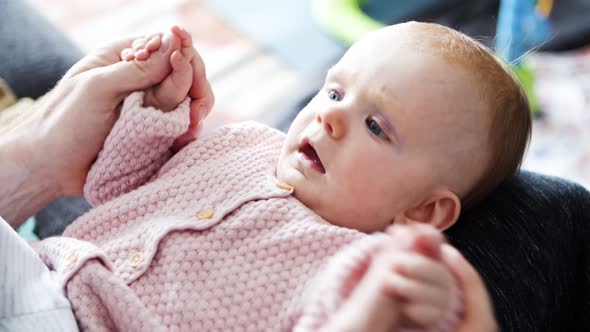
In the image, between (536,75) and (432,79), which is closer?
(432,79)

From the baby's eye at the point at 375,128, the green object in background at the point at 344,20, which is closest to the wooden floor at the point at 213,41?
the green object in background at the point at 344,20

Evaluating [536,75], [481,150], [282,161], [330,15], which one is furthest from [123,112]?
[536,75]

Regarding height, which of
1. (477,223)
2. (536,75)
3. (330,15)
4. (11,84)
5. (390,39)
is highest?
(390,39)

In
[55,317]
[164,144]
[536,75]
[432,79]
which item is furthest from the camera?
[536,75]

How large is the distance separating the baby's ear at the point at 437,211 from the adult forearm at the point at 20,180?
549 mm

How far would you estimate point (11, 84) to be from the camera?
3.76ft

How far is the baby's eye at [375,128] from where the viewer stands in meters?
0.87

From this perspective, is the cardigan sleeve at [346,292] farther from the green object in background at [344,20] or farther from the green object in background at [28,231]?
the green object in background at [344,20]

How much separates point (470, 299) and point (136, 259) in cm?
44

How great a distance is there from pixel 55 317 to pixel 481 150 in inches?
23.4

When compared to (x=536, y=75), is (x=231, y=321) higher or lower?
higher

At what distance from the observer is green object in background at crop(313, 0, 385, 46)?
2.03 metres

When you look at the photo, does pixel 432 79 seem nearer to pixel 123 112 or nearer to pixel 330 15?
pixel 123 112

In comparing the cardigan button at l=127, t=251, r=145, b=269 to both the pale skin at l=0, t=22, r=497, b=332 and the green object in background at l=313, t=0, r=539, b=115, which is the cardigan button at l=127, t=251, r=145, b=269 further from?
the green object in background at l=313, t=0, r=539, b=115
